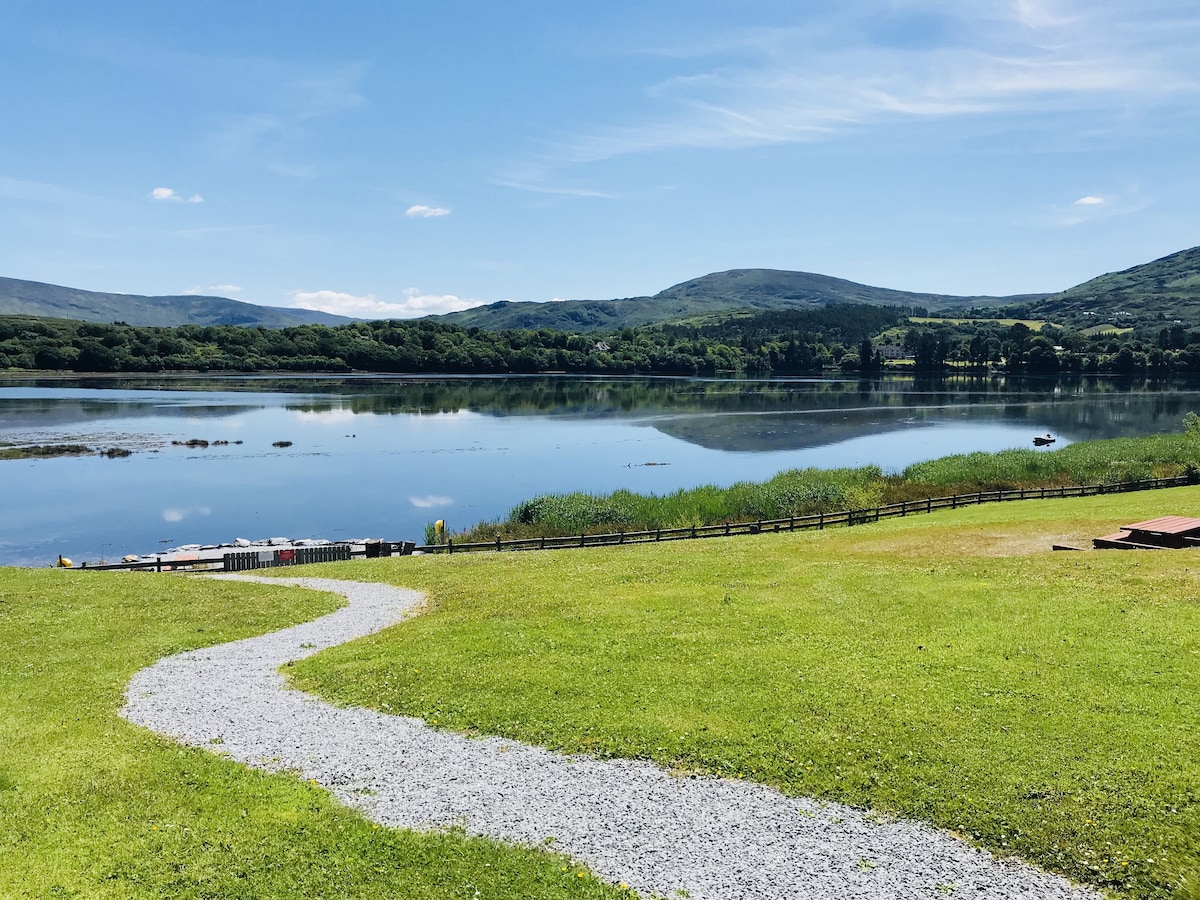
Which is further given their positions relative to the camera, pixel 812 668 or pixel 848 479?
Answer: pixel 848 479

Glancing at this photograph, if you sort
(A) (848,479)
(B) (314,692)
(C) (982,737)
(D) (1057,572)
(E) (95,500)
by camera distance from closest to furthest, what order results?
1. (C) (982,737)
2. (B) (314,692)
3. (D) (1057,572)
4. (A) (848,479)
5. (E) (95,500)

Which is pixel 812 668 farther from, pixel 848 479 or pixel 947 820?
pixel 848 479

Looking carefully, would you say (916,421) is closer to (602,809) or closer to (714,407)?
(714,407)

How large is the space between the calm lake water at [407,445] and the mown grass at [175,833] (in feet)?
132

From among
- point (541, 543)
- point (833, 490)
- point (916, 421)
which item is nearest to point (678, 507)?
point (833, 490)

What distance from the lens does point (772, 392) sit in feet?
641

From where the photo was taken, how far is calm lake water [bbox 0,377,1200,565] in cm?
6369

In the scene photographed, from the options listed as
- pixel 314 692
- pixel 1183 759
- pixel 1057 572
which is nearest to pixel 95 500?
pixel 314 692

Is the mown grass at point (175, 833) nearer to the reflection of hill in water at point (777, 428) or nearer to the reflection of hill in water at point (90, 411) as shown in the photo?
the reflection of hill in water at point (777, 428)

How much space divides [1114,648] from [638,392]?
592 feet

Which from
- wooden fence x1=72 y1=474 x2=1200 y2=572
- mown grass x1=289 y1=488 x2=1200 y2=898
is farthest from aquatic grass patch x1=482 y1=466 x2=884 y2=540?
mown grass x1=289 y1=488 x2=1200 y2=898

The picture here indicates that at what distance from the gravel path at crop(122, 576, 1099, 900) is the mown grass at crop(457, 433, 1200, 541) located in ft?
107

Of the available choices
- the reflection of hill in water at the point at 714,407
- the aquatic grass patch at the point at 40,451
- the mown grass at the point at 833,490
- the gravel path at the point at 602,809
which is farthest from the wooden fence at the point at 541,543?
the aquatic grass patch at the point at 40,451

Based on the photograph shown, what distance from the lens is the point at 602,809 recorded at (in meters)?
14.0
